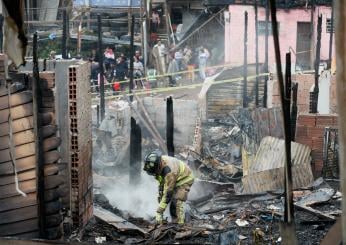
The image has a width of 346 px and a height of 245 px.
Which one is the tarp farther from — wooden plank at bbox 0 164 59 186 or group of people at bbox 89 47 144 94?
wooden plank at bbox 0 164 59 186

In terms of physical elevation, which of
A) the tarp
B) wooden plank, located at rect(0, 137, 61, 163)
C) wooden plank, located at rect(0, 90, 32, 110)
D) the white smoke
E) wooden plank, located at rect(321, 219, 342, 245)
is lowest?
the white smoke

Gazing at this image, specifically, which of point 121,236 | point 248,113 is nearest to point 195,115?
point 248,113

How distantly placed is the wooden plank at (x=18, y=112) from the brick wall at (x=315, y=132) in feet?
20.9

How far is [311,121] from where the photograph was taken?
40.7 feet

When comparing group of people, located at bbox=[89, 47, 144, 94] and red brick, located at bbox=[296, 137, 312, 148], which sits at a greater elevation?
group of people, located at bbox=[89, 47, 144, 94]

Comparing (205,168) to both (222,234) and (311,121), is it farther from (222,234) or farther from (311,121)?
(222,234)

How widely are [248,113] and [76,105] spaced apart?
304 inches

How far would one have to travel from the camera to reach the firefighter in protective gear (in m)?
9.16

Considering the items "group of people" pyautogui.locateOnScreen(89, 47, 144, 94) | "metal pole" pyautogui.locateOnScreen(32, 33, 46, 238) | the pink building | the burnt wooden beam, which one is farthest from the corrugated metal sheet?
the pink building

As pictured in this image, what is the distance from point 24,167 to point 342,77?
5342 millimetres

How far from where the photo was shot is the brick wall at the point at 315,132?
1224 cm

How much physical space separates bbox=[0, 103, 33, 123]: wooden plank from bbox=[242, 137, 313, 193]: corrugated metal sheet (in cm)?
506

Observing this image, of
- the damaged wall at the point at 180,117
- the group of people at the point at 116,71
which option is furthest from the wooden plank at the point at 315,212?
the group of people at the point at 116,71

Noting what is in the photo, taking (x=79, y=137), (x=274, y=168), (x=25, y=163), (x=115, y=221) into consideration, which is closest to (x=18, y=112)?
(x=25, y=163)
